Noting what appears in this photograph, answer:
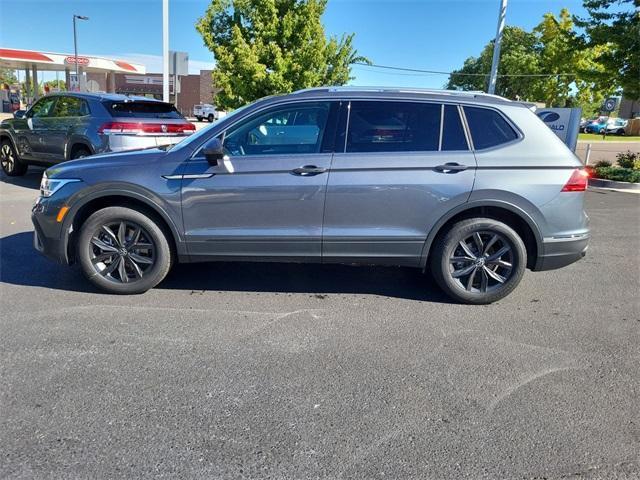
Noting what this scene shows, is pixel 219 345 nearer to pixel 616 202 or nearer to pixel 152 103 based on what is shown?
pixel 152 103

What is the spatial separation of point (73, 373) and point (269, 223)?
1808mm

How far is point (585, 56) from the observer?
1133 inches

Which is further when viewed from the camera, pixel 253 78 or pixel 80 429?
pixel 253 78

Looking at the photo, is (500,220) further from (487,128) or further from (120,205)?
(120,205)

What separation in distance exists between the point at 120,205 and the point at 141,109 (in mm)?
5161

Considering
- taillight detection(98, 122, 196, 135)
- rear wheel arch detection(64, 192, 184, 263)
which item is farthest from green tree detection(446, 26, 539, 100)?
rear wheel arch detection(64, 192, 184, 263)

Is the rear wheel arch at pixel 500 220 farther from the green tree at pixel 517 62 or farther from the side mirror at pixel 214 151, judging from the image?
the green tree at pixel 517 62

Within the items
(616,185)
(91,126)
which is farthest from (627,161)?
(91,126)

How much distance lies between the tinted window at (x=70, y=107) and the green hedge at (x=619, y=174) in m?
12.0

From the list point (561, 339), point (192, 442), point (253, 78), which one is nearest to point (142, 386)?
point (192, 442)

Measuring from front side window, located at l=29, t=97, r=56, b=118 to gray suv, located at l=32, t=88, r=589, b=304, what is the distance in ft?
19.9

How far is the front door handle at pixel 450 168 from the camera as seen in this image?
4.00 m

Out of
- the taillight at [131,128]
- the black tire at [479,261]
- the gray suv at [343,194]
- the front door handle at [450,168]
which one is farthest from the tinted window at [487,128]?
the taillight at [131,128]

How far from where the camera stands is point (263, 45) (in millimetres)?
15797
